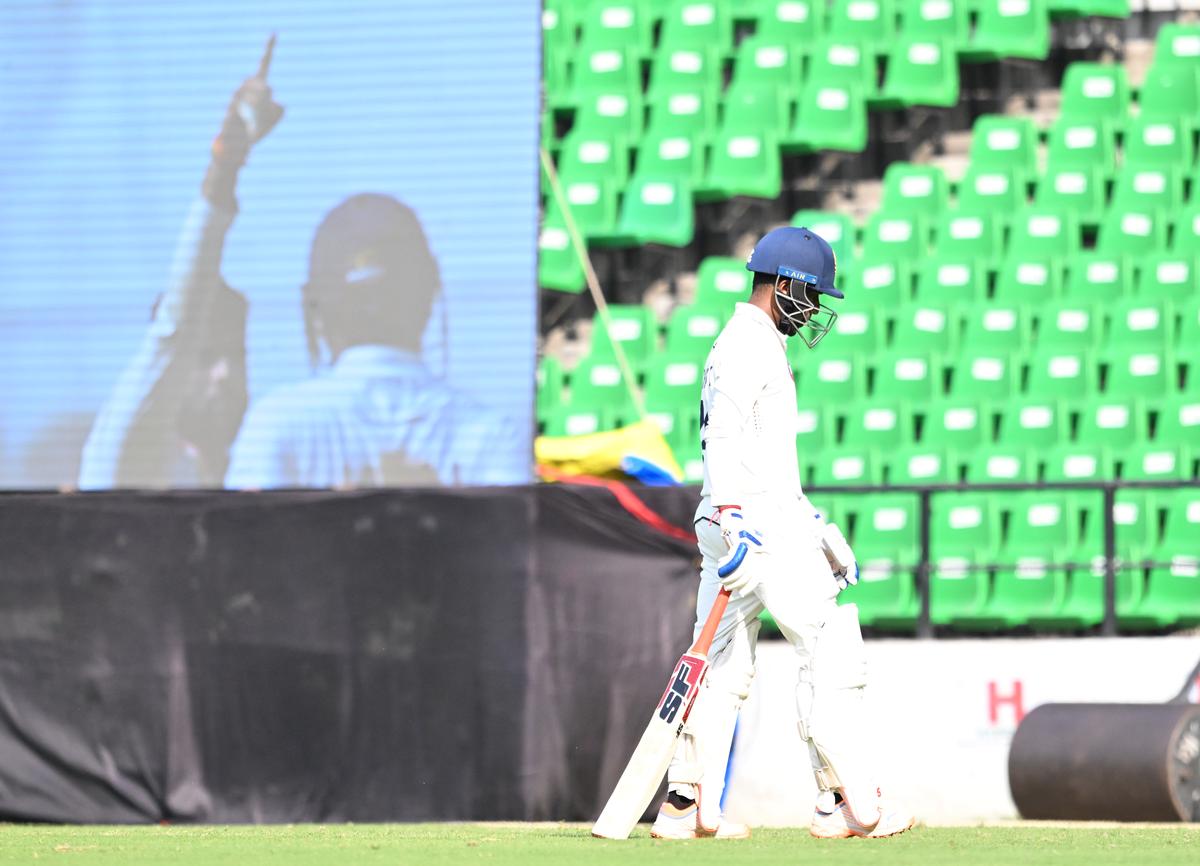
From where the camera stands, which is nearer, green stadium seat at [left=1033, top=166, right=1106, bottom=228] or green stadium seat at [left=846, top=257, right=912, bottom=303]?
green stadium seat at [left=846, top=257, right=912, bottom=303]

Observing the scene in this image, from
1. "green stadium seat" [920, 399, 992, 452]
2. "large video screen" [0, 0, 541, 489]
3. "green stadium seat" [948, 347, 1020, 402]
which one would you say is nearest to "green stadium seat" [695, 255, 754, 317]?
"green stadium seat" [948, 347, 1020, 402]

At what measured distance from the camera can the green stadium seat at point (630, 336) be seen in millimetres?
13648

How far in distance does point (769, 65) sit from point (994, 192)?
2106 mm

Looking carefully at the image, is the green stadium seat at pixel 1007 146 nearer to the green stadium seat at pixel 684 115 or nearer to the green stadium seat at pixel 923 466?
the green stadium seat at pixel 684 115

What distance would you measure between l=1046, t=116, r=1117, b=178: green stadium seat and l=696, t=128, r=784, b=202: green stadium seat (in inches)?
78.1

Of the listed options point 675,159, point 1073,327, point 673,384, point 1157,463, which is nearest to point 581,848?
point 1157,463

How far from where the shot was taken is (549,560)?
8.96 meters

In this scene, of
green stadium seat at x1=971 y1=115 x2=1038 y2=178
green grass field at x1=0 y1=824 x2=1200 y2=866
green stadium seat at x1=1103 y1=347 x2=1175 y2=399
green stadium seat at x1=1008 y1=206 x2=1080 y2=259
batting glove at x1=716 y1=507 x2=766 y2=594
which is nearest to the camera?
green grass field at x1=0 y1=824 x2=1200 y2=866

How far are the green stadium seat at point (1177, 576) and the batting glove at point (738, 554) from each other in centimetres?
552

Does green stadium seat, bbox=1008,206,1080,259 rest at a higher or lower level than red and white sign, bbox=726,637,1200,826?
higher

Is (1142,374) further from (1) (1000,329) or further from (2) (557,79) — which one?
(2) (557,79)

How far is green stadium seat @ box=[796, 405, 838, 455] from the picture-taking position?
497 inches

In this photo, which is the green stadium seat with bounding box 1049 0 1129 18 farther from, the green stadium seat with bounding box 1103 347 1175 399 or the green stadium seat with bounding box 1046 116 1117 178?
the green stadium seat with bounding box 1103 347 1175 399

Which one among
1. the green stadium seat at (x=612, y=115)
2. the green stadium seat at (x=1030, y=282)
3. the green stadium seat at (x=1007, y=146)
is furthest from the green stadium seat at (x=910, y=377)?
the green stadium seat at (x=612, y=115)
